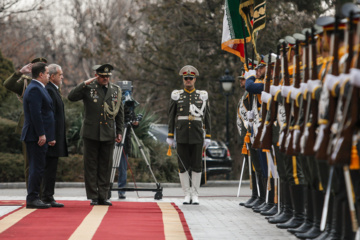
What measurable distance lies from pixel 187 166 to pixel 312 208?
4.97m

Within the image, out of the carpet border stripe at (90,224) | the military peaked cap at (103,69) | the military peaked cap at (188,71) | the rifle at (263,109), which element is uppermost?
the military peaked cap at (188,71)

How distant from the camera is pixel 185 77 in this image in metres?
12.6

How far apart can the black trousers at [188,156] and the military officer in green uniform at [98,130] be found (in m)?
1.41

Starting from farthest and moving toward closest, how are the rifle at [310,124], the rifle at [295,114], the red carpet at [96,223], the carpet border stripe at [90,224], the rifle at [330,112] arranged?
the red carpet at [96,223] < the carpet border stripe at [90,224] < the rifle at [295,114] < the rifle at [310,124] < the rifle at [330,112]

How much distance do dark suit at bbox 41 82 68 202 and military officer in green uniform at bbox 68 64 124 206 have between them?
0.29 m

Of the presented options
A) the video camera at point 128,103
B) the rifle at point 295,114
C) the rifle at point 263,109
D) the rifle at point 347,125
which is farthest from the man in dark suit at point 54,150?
the rifle at point 347,125

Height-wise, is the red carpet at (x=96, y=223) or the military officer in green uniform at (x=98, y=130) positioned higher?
the military officer in green uniform at (x=98, y=130)

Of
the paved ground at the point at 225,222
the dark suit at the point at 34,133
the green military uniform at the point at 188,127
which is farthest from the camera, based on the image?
the green military uniform at the point at 188,127

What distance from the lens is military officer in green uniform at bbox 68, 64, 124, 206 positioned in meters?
11.4

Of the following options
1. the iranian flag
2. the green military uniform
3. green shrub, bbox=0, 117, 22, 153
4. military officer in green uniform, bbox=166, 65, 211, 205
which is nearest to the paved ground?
military officer in green uniform, bbox=166, 65, 211, 205

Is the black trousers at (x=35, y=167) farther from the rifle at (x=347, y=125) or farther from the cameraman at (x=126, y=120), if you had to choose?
the rifle at (x=347, y=125)

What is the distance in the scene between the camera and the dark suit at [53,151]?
1106 centimetres

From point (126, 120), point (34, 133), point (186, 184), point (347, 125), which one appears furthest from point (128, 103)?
point (347, 125)

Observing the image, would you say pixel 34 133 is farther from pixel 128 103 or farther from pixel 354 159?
pixel 354 159
